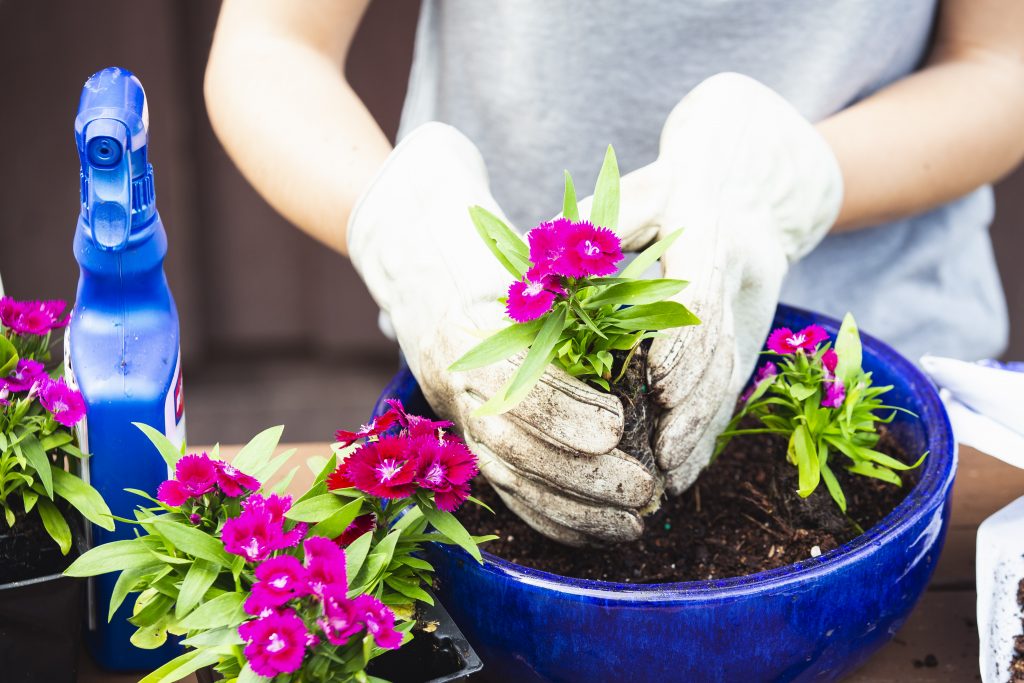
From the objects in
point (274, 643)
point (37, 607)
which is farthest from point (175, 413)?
point (274, 643)

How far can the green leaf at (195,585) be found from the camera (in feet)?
2.09

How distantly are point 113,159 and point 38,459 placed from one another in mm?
231

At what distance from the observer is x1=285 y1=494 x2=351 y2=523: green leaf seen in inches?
26.5

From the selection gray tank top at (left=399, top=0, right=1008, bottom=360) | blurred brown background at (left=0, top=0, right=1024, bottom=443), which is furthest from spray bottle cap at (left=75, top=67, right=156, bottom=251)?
blurred brown background at (left=0, top=0, right=1024, bottom=443)

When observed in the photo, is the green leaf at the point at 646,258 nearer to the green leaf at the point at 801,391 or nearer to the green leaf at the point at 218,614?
the green leaf at the point at 801,391

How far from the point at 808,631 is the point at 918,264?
34.0 inches

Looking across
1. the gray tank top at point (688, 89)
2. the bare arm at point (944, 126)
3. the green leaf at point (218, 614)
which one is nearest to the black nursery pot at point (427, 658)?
the green leaf at point (218, 614)

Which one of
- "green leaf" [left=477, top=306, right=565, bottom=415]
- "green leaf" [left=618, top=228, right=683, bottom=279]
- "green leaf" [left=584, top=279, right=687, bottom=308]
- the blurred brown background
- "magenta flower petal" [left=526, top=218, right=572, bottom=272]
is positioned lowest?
the blurred brown background

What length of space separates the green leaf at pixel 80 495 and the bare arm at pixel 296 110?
0.42 metres

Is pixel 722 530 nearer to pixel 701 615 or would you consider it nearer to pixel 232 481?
pixel 701 615

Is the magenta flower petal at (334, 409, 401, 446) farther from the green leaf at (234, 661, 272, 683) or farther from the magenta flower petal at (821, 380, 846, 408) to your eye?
the magenta flower petal at (821, 380, 846, 408)

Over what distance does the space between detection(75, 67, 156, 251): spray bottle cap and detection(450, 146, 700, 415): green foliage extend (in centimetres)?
26

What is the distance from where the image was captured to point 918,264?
55.7 inches

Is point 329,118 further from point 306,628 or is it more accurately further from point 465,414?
point 306,628
